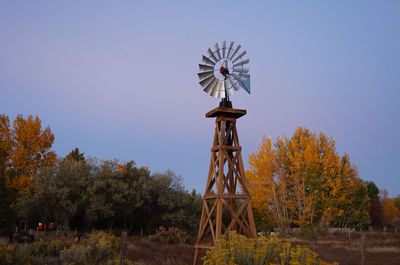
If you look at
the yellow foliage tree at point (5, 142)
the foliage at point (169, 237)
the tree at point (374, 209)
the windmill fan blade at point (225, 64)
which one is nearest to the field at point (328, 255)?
the foliage at point (169, 237)

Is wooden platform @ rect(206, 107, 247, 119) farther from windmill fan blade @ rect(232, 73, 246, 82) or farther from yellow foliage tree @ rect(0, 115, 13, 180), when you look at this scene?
yellow foliage tree @ rect(0, 115, 13, 180)

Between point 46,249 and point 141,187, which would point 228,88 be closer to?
point 46,249

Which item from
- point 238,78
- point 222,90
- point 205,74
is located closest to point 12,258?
point 222,90

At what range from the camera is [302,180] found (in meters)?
29.9

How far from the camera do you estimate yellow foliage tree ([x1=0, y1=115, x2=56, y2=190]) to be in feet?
106

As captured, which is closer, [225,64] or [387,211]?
[225,64]

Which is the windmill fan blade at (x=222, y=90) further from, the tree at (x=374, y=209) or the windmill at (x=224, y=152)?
the tree at (x=374, y=209)

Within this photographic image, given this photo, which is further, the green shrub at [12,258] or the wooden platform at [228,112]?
the wooden platform at [228,112]

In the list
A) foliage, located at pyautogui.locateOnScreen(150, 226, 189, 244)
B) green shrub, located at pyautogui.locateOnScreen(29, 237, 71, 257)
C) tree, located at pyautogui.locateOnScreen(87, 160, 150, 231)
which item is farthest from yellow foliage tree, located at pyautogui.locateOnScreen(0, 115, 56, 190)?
green shrub, located at pyautogui.locateOnScreen(29, 237, 71, 257)

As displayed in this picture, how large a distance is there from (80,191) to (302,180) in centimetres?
1942

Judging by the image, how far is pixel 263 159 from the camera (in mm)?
30984

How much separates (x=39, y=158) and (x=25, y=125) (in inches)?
140

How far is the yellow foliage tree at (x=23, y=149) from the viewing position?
3225cm

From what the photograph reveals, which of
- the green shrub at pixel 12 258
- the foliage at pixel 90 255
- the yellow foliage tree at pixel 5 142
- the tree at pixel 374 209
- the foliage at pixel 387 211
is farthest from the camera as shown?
the foliage at pixel 387 211
